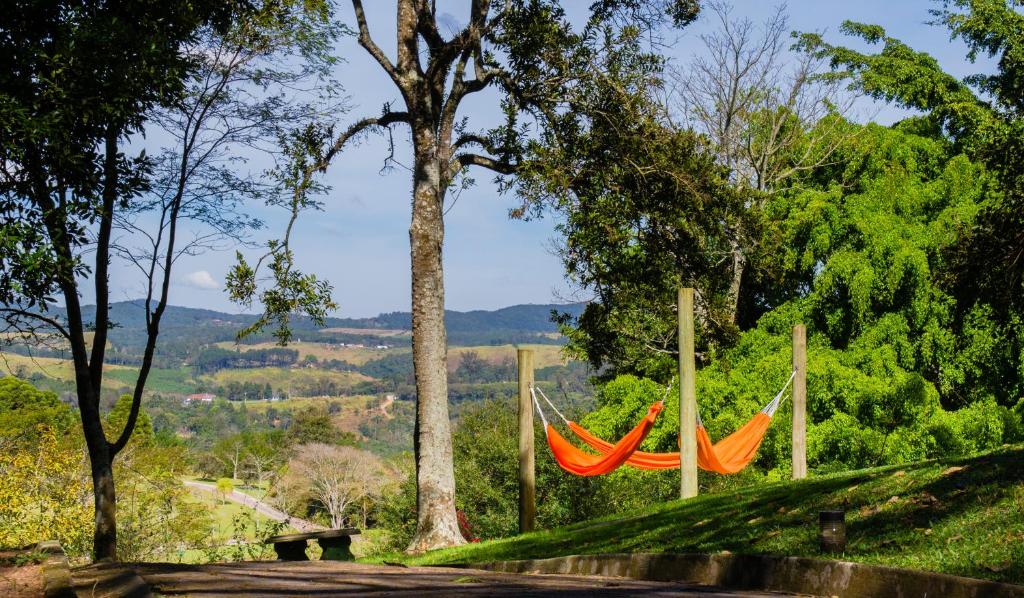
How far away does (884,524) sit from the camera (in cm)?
442

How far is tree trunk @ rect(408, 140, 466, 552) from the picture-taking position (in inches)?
356

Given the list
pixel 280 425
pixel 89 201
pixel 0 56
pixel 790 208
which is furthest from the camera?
pixel 280 425

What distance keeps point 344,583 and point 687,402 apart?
6.15 metres

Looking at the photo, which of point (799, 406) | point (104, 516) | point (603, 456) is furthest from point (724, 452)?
point (104, 516)

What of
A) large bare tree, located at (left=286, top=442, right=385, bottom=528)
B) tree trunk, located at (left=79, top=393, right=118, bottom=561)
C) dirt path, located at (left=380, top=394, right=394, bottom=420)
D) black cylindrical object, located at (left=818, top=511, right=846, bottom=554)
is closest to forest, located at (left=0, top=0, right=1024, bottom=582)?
tree trunk, located at (left=79, top=393, right=118, bottom=561)

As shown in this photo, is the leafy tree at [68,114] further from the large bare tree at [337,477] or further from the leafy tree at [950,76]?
the large bare tree at [337,477]

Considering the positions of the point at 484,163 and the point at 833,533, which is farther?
the point at 484,163

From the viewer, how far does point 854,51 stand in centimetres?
2025

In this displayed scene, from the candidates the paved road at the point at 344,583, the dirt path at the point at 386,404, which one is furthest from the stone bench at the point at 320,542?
the dirt path at the point at 386,404

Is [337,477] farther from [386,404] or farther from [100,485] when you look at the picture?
[386,404]

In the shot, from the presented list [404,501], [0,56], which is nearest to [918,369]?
[0,56]

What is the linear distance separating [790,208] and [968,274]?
32.9 feet

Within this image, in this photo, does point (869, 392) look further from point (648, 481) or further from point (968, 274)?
point (968, 274)

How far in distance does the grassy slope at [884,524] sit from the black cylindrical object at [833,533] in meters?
0.08
